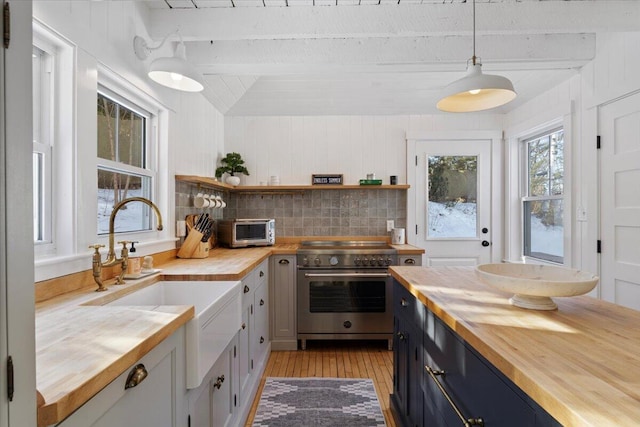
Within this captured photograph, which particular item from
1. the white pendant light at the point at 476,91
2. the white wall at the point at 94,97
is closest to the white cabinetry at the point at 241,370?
the white wall at the point at 94,97

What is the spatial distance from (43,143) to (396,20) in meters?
2.01

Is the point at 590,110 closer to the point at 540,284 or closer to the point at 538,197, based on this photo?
the point at 538,197

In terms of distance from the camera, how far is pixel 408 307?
173cm

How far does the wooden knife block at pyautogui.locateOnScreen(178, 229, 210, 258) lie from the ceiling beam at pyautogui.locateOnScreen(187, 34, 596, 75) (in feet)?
4.34

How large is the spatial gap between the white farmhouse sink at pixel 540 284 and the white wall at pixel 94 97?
169 centimetres

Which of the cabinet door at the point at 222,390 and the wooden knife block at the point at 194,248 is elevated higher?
the wooden knife block at the point at 194,248

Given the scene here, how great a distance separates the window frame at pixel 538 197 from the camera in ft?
8.89

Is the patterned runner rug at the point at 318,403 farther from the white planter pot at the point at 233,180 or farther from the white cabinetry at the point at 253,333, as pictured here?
the white planter pot at the point at 233,180

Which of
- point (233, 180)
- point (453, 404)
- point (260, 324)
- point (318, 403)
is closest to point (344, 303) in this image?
point (260, 324)

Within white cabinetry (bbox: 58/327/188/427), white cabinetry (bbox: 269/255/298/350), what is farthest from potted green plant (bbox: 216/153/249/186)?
white cabinetry (bbox: 58/327/188/427)

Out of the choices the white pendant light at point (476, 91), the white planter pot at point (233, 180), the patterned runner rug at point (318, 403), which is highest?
the white pendant light at point (476, 91)

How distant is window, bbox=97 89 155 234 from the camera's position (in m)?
1.83

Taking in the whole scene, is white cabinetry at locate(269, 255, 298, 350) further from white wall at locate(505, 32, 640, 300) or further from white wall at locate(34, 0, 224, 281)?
white wall at locate(505, 32, 640, 300)

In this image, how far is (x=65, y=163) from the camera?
1.51 meters
